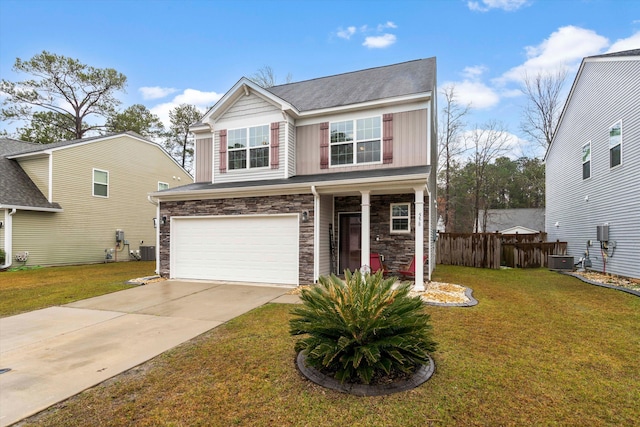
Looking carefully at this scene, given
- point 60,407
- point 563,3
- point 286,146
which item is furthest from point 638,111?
point 60,407

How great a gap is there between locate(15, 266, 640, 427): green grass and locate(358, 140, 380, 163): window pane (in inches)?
227

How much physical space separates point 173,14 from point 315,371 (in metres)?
14.2

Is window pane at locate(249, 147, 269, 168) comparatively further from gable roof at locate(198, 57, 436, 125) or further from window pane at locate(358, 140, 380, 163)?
window pane at locate(358, 140, 380, 163)

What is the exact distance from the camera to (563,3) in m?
11.8

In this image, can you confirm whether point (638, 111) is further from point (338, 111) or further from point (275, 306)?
point (275, 306)

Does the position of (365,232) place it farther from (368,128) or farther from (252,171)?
(252,171)

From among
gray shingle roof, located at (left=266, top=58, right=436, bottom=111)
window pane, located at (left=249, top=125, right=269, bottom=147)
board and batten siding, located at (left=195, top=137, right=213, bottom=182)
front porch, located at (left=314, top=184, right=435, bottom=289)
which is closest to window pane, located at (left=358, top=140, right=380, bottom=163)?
front porch, located at (left=314, top=184, right=435, bottom=289)

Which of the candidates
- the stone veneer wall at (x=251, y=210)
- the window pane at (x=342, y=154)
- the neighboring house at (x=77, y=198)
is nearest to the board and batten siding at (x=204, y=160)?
the stone veneer wall at (x=251, y=210)

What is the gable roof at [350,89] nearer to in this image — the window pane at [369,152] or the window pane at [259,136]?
the window pane at [259,136]

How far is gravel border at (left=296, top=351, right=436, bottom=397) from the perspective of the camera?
2951 millimetres

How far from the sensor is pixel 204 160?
11812 mm

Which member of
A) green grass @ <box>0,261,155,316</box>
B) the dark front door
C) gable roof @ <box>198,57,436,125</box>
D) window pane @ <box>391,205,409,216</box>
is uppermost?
gable roof @ <box>198,57,436,125</box>

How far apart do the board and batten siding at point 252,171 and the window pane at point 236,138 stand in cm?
40

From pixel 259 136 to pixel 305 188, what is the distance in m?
3.13
